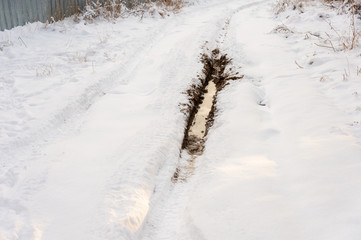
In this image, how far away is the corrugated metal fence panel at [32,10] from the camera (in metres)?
6.84

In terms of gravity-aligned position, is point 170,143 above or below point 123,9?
below

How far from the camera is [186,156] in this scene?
154 inches

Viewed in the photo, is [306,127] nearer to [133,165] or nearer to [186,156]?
[186,156]

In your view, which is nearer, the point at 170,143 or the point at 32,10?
the point at 170,143

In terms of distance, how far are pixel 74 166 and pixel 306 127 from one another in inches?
99.5

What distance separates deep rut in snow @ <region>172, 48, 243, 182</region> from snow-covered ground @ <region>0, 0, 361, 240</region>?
0.12m

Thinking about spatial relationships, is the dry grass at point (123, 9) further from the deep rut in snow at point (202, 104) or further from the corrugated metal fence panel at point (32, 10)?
the deep rut in snow at point (202, 104)

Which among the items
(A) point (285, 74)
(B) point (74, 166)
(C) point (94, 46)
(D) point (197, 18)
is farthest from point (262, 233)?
(D) point (197, 18)

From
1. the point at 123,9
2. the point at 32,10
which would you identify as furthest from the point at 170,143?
the point at 123,9

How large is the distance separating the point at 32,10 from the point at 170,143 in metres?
5.46

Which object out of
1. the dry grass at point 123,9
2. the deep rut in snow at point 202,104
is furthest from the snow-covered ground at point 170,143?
the dry grass at point 123,9

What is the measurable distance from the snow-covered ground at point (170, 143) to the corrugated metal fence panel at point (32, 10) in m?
0.29

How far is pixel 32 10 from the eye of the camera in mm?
7465

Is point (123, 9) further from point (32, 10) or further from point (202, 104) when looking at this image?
point (202, 104)
